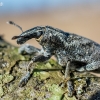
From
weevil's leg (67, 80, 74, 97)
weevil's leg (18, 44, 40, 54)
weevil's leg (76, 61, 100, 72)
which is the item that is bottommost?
weevil's leg (67, 80, 74, 97)

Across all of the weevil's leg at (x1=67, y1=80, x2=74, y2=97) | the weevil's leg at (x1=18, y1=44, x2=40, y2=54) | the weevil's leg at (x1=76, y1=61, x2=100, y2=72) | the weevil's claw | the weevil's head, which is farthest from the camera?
the weevil's leg at (x1=18, y1=44, x2=40, y2=54)

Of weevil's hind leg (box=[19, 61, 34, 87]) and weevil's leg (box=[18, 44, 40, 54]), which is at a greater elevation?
weevil's leg (box=[18, 44, 40, 54])

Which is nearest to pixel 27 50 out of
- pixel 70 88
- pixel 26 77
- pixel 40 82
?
pixel 26 77

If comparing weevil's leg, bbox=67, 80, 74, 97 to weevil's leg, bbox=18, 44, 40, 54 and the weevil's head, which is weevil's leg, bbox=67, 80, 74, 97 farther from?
weevil's leg, bbox=18, 44, 40, 54

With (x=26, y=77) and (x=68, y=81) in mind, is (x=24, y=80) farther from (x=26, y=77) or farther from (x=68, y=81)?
(x=68, y=81)

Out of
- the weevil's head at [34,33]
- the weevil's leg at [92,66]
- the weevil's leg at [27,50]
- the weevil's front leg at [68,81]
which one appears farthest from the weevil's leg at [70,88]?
the weevil's leg at [27,50]

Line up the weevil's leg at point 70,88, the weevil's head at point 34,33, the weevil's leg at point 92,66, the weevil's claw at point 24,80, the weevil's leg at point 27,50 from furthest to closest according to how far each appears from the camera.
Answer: the weevil's leg at point 27,50
the weevil's leg at point 92,66
the weevil's head at point 34,33
the weevil's claw at point 24,80
the weevil's leg at point 70,88

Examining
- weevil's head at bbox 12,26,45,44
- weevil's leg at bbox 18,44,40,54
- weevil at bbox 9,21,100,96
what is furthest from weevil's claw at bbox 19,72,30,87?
weevil's leg at bbox 18,44,40,54

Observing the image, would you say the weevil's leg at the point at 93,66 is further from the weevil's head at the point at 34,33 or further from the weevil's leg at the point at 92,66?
the weevil's head at the point at 34,33

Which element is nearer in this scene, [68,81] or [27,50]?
[68,81]
